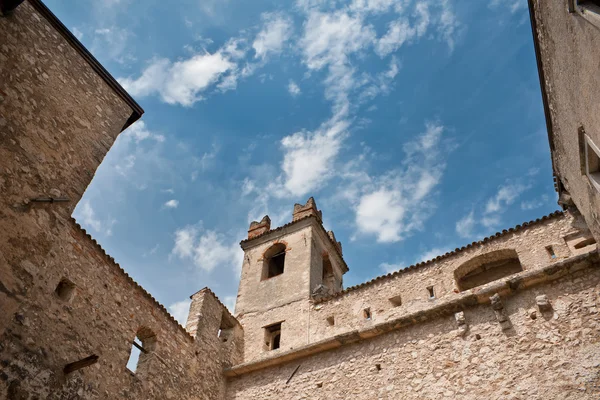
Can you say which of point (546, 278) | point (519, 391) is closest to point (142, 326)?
point (519, 391)

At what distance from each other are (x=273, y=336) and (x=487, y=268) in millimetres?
5958

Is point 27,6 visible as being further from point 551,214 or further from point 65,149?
point 551,214

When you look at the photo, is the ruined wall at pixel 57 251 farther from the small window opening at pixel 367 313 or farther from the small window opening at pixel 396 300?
the small window opening at pixel 396 300

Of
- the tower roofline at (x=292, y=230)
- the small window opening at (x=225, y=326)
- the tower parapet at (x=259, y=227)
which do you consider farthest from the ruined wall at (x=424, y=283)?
the tower parapet at (x=259, y=227)

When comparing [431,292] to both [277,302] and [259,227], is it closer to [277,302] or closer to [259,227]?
[277,302]

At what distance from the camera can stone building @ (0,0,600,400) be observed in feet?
21.0

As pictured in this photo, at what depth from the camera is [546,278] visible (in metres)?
9.76

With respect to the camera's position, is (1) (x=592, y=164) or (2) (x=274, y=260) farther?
(2) (x=274, y=260)

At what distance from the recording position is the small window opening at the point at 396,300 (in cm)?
1198

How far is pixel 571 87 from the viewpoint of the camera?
7.33 m

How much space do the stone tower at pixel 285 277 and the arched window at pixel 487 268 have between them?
3.80 m

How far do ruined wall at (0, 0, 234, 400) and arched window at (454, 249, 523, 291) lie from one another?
278 inches

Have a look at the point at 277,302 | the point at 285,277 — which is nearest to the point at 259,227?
the point at 285,277

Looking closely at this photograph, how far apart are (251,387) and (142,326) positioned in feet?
10.8
